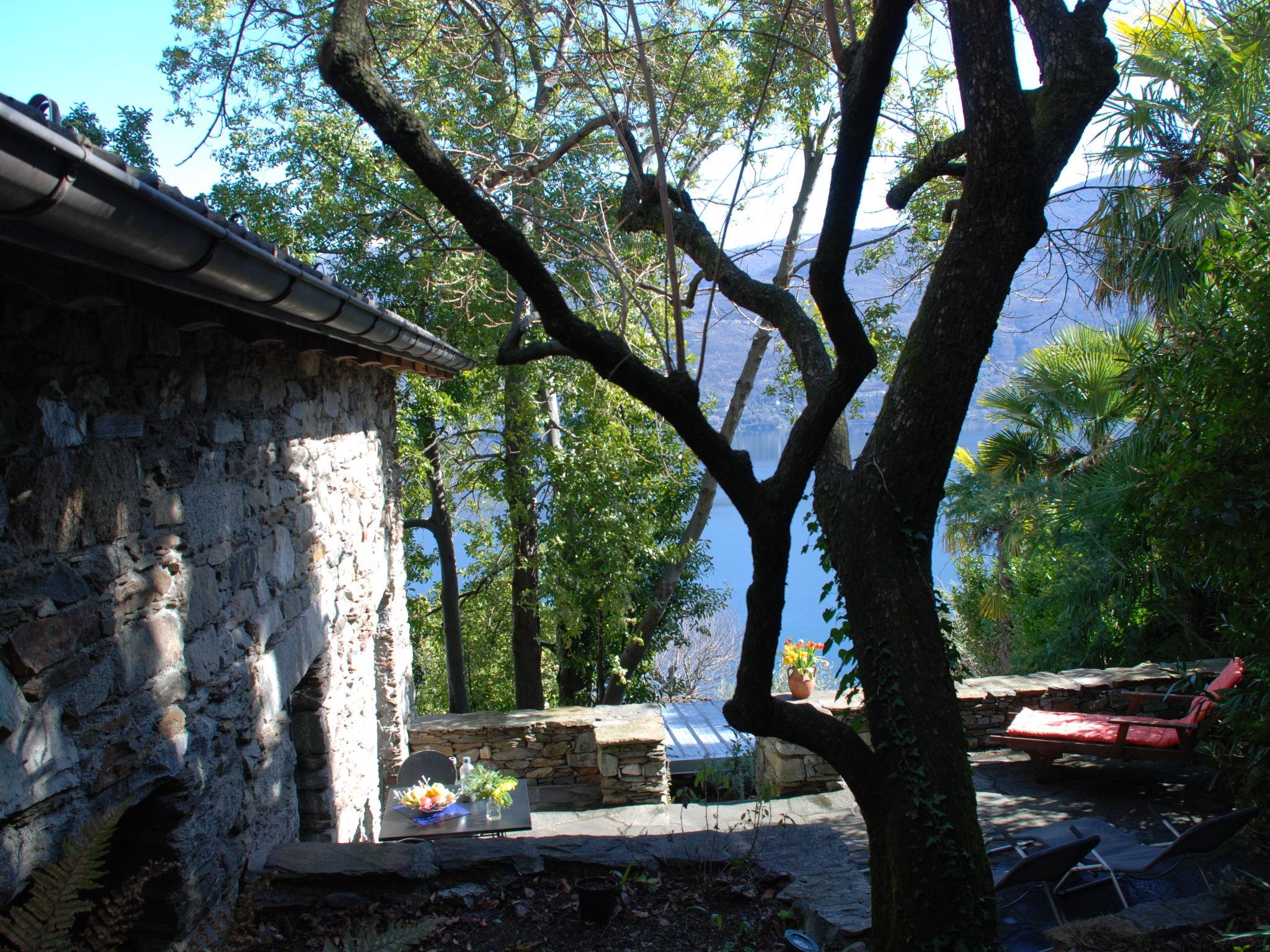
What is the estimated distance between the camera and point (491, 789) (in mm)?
5164

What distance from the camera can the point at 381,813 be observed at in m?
5.24

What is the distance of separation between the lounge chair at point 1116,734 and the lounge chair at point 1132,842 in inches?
27.5

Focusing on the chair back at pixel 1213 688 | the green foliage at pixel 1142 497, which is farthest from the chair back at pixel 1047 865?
the chair back at pixel 1213 688

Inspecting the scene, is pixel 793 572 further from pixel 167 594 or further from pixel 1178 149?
pixel 167 594

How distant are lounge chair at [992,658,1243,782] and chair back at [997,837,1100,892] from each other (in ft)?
6.85

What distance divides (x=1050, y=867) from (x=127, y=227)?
3977 millimetres

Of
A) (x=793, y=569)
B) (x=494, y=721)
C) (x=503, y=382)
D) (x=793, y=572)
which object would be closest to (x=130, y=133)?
(x=503, y=382)

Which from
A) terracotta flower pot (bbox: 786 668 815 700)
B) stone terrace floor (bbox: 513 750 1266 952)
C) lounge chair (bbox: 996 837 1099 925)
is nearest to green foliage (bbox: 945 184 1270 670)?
stone terrace floor (bbox: 513 750 1266 952)

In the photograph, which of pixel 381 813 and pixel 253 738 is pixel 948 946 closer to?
pixel 253 738

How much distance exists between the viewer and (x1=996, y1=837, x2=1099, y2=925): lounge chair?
3545 mm

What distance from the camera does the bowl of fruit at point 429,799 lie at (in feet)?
16.2

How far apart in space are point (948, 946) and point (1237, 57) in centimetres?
730

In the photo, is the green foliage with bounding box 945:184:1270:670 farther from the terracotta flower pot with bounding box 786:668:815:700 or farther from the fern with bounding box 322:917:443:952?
the fern with bounding box 322:917:443:952

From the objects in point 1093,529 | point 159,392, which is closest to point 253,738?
point 159,392
